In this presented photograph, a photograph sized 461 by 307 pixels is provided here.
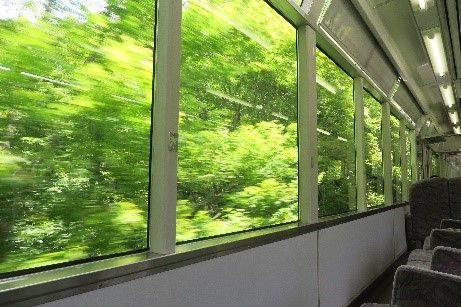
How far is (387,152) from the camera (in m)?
5.56

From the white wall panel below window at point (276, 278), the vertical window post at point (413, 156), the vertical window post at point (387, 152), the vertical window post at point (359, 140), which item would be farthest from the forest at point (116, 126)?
the vertical window post at point (413, 156)

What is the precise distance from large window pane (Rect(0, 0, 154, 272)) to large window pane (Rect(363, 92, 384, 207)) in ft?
11.6

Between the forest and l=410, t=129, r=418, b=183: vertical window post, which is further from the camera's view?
l=410, t=129, r=418, b=183: vertical window post

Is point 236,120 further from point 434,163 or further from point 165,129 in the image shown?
point 434,163

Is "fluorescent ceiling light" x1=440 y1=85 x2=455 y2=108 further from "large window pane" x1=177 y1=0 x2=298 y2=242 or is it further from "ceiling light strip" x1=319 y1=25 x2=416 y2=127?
"large window pane" x1=177 y1=0 x2=298 y2=242

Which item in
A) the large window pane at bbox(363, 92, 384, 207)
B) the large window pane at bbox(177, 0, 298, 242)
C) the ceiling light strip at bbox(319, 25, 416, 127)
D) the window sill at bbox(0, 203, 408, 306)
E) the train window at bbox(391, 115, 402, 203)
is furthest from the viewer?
the train window at bbox(391, 115, 402, 203)

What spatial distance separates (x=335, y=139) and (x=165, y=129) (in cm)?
255

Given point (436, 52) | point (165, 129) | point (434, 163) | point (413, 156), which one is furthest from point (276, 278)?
point (434, 163)

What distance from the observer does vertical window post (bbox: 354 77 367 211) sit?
13.8ft

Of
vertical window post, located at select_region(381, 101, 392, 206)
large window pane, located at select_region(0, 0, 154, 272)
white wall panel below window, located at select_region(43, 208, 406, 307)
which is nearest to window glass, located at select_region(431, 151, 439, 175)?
vertical window post, located at select_region(381, 101, 392, 206)

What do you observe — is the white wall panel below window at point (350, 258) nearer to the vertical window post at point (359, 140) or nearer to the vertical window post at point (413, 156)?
the vertical window post at point (359, 140)

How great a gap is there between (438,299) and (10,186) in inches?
72.2

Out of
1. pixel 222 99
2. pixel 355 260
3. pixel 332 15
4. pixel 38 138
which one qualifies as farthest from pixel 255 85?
pixel 355 260

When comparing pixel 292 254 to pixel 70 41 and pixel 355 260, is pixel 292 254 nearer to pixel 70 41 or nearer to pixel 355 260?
pixel 355 260
